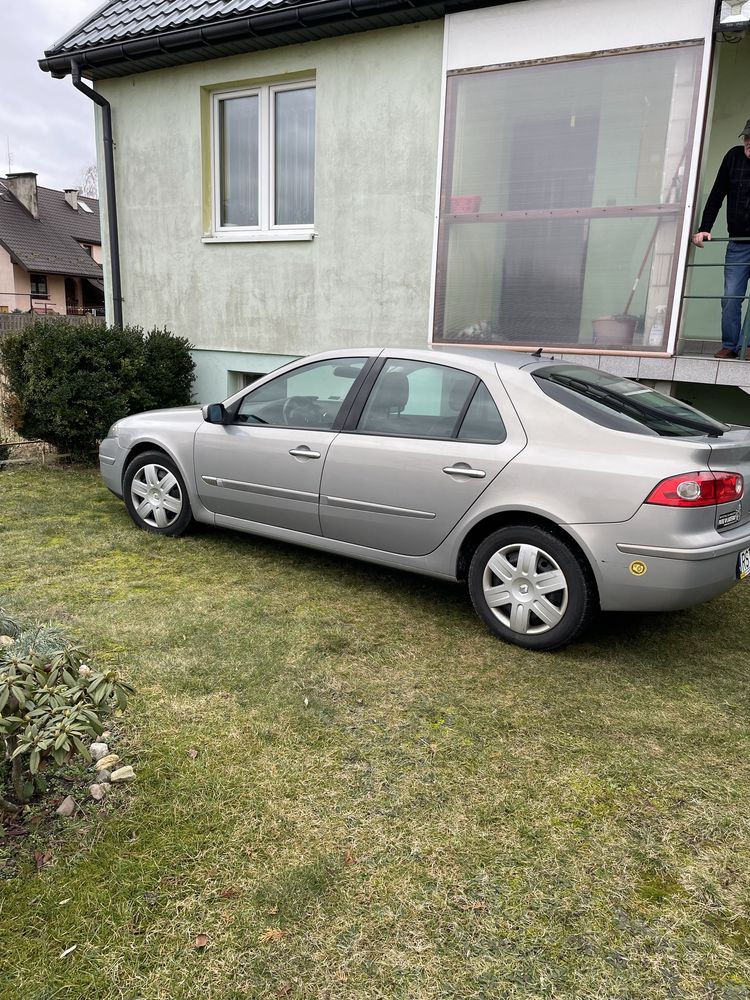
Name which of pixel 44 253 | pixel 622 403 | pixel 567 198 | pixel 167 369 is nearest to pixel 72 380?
pixel 167 369

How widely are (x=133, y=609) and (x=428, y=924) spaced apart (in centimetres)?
279

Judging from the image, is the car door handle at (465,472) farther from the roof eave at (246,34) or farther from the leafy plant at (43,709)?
the roof eave at (246,34)

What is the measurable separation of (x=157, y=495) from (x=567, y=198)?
14.4ft

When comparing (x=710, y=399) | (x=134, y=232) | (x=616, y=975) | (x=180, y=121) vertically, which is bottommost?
(x=616, y=975)

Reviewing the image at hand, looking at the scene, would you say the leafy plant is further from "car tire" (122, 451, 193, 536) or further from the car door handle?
"car tire" (122, 451, 193, 536)

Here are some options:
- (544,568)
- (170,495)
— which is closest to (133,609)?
(170,495)

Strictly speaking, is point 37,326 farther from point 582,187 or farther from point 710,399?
point 710,399

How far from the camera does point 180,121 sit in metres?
8.93

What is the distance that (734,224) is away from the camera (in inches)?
252

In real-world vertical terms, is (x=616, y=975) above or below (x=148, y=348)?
below

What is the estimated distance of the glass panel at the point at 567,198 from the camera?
20.3 feet

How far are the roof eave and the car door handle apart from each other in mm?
5028

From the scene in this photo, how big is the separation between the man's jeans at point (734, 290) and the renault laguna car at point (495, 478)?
7.33ft

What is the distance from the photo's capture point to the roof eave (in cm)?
704
